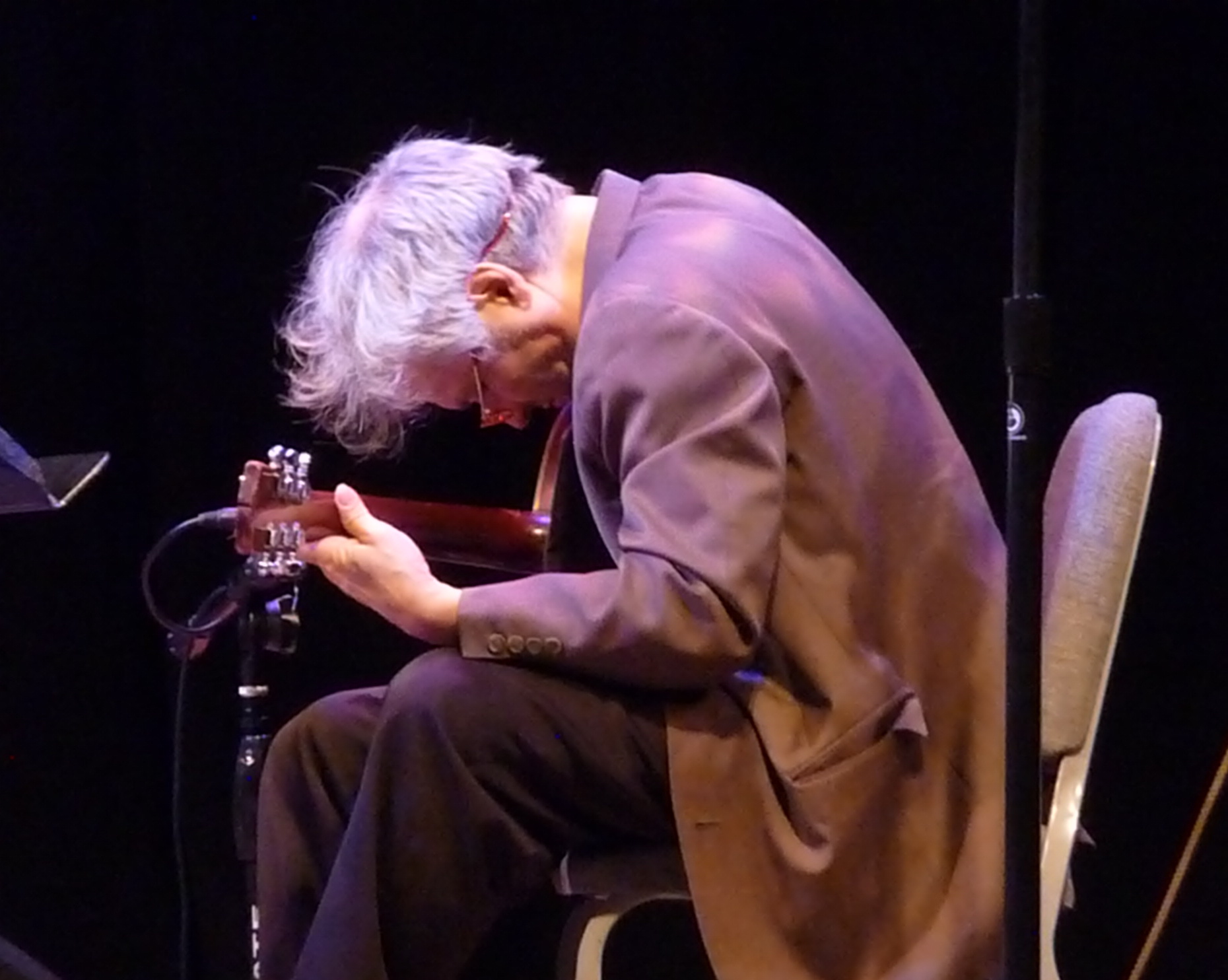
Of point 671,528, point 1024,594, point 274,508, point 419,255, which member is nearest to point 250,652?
point 274,508

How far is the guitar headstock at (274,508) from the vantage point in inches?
57.2

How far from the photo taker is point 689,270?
49.7 inches

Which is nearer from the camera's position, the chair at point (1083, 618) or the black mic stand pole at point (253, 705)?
the chair at point (1083, 618)

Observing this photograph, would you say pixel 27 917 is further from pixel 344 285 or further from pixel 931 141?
pixel 931 141

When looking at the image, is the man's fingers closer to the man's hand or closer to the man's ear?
the man's hand

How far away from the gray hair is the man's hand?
126mm

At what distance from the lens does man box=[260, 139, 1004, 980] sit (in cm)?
118

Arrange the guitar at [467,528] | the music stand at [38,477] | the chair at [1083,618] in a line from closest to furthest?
the chair at [1083,618], the music stand at [38,477], the guitar at [467,528]

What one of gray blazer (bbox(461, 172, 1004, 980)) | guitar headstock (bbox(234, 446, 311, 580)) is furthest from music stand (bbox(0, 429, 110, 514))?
gray blazer (bbox(461, 172, 1004, 980))

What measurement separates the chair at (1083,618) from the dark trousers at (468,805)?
0.27 m

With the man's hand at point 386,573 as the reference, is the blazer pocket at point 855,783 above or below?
below

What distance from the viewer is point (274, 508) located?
57.9 inches

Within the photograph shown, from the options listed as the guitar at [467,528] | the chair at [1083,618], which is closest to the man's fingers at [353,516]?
the guitar at [467,528]

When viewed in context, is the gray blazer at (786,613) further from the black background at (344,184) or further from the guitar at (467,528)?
the black background at (344,184)
